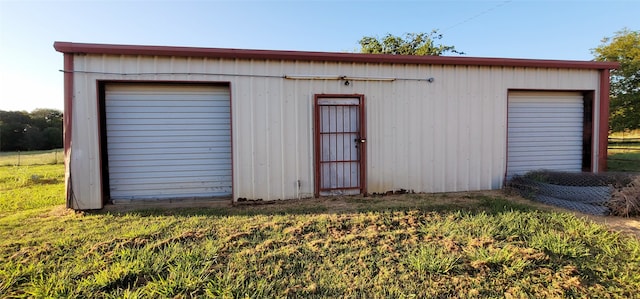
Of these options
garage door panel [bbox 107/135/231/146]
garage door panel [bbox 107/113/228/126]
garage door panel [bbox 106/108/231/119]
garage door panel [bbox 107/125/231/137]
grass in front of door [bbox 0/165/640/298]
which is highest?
garage door panel [bbox 106/108/231/119]

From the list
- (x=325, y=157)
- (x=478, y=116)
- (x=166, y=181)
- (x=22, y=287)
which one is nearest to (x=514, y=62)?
(x=478, y=116)

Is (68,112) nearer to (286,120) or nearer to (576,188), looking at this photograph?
(286,120)

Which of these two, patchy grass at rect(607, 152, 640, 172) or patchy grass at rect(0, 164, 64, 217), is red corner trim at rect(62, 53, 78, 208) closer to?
patchy grass at rect(0, 164, 64, 217)

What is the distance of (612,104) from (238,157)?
21.7m

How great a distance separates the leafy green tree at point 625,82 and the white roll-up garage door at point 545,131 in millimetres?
15003

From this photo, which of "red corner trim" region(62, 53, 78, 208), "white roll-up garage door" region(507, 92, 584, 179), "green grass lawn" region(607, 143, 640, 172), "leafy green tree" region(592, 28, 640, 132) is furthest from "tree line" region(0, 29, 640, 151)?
"red corner trim" region(62, 53, 78, 208)

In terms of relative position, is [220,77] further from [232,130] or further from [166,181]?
[166,181]

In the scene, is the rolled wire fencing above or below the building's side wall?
below

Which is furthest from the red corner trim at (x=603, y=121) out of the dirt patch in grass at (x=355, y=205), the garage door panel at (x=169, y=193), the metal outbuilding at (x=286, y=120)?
the garage door panel at (x=169, y=193)

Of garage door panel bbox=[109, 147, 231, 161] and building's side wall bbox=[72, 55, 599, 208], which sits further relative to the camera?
garage door panel bbox=[109, 147, 231, 161]

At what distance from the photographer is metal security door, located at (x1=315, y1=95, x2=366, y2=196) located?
20.4 feet

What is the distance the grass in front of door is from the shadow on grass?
173 mm

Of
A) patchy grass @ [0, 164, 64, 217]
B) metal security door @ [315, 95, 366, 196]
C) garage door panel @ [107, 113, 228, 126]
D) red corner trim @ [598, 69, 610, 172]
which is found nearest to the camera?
patchy grass @ [0, 164, 64, 217]

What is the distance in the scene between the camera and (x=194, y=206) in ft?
18.4
